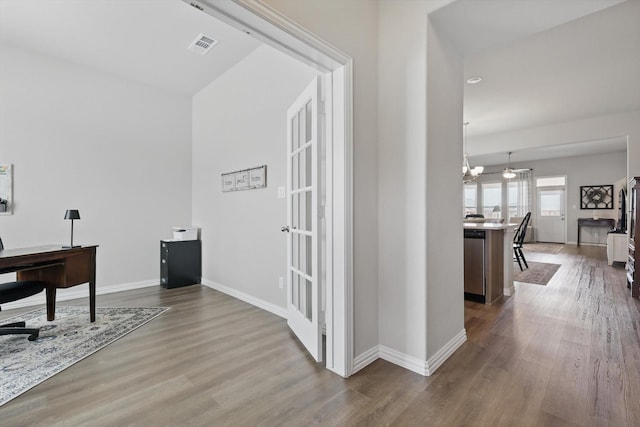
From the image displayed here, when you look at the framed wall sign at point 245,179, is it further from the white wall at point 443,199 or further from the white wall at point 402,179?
the white wall at point 443,199

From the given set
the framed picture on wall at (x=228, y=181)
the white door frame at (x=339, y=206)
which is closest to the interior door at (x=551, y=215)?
the framed picture on wall at (x=228, y=181)

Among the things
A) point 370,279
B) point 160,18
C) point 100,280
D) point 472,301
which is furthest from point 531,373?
point 100,280

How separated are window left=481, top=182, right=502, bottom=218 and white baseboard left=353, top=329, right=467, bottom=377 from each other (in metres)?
9.52

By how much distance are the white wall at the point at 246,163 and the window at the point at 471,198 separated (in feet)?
30.5

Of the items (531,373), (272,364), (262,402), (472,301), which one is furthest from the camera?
(472,301)

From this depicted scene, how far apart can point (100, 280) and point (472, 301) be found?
450 cm

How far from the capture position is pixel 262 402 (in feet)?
5.34

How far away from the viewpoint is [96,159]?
3857mm

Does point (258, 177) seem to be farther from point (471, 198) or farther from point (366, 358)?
point (471, 198)

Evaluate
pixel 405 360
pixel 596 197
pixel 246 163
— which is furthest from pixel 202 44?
pixel 596 197

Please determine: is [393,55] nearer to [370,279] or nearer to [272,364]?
[370,279]

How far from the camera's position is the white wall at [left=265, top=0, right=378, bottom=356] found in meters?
1.94

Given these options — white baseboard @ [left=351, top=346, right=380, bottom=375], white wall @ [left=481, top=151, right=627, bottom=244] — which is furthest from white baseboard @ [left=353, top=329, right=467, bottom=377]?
white wall @ [left=481, top=151, right=627, bottom=244]

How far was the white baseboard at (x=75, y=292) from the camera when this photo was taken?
333 cm
